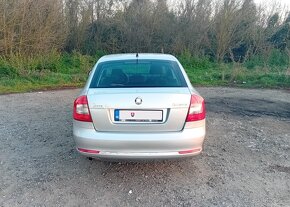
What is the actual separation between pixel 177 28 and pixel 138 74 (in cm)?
1261

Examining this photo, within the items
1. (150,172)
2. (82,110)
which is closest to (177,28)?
(150,172)

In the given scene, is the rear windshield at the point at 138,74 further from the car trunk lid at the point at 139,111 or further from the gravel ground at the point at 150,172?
the gravel ground at the point at 150,172

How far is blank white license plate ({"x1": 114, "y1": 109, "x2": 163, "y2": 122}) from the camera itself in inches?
116

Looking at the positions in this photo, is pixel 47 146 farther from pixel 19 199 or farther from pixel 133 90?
pixel 133 90

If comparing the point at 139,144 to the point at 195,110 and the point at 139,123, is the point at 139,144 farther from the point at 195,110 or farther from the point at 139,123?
the point at 195,110

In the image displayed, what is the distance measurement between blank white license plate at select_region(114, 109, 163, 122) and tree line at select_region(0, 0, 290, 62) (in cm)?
1221

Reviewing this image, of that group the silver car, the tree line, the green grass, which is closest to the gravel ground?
the silver car

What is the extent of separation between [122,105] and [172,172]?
1.21m

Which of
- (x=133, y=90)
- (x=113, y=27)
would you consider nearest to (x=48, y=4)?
(x=113, y=27)

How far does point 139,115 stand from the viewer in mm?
2953

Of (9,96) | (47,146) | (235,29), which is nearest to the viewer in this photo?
(47,146)

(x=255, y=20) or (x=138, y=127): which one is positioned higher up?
(x=255, y=20)

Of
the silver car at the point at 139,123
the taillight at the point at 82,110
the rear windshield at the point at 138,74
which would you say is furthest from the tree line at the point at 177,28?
the silver car at the point at 139,123

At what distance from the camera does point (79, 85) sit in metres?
10.5
